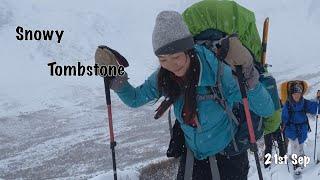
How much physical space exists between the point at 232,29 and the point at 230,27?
23 millimetres

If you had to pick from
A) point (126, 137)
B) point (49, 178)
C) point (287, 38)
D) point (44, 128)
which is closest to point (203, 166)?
point (49, 178)

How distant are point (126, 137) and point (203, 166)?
40.5m

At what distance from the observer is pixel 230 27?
161 inches

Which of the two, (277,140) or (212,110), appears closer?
(212,110)

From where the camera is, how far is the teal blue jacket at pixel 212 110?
356 centimetres

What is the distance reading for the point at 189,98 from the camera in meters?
3.59

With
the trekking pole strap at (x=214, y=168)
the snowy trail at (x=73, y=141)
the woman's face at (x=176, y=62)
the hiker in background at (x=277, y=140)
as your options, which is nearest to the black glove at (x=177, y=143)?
the trekking pole strap at (x=214, y=168)

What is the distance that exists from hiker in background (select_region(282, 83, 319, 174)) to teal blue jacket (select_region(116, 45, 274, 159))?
5902mm

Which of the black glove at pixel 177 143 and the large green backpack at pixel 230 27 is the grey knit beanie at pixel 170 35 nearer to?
the large green backpack at pixel 230 27

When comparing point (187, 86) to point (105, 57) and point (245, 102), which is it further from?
point (105, 57)

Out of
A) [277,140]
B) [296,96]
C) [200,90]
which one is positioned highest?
[200,90]

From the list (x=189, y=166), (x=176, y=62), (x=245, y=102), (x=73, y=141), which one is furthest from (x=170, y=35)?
(x=73, y=141)

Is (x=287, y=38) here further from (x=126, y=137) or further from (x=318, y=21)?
(x=126, y=137)

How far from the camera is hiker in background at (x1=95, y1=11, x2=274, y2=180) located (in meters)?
3.56
